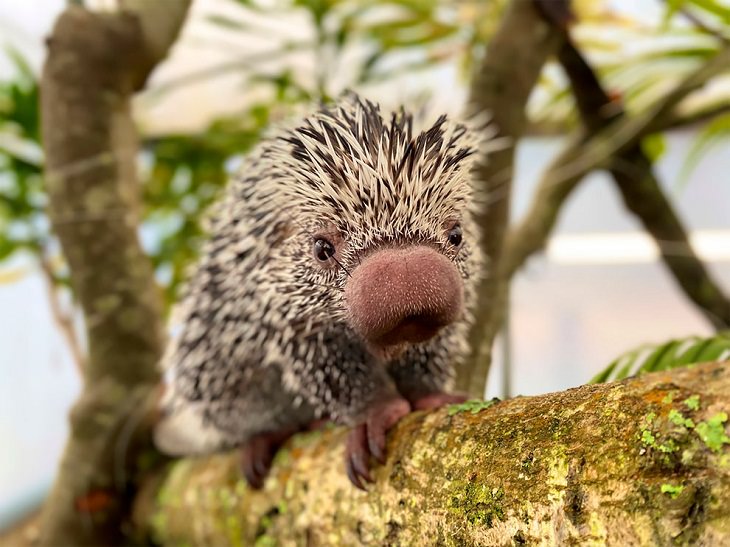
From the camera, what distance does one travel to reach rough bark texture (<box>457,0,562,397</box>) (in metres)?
1.33

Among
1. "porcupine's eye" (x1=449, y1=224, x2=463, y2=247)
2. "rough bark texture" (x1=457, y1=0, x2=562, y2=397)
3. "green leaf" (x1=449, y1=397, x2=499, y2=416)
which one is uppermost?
"rough bark texture" (x1=457, y1=0, x2=562, y2=397)

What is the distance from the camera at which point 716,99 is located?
1.89 metres

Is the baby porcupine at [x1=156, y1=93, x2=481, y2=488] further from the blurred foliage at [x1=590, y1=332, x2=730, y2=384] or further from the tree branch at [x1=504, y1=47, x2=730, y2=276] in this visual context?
the tree branch at [x1=504, y1=47, x2=730, y2=276]

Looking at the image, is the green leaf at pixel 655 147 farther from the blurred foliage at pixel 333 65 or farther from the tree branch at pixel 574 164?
the tree branch at pixel 574 164

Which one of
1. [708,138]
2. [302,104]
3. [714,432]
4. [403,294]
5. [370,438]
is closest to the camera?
[714,432]

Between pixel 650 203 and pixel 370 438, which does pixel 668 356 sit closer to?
pixel 370 438

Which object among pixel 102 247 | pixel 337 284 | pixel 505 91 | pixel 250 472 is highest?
pixel 505 91

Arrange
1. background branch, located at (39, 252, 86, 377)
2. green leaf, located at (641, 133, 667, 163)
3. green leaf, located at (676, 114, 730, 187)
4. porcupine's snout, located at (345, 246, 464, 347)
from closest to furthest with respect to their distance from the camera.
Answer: porcupine's snout, located at (345, 246, 464, 347) → green leaf, located at (676, 114, 730, 187) → background branch, located at (39, 252, 86, 377) → green leaf, located at (641, 133, 667, 163)

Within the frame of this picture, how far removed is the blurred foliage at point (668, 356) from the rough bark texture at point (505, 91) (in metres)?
0.48

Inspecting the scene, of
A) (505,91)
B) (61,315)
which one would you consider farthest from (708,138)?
(61,315)

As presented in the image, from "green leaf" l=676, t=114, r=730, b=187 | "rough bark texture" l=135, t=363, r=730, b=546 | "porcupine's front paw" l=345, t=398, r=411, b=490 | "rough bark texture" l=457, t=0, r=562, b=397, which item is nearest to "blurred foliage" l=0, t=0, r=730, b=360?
"green leaf" l=676, t=114, r=730, b=187

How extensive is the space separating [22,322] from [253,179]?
5.00ft

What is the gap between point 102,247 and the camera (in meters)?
1.41

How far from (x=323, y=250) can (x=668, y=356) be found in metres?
0.53
